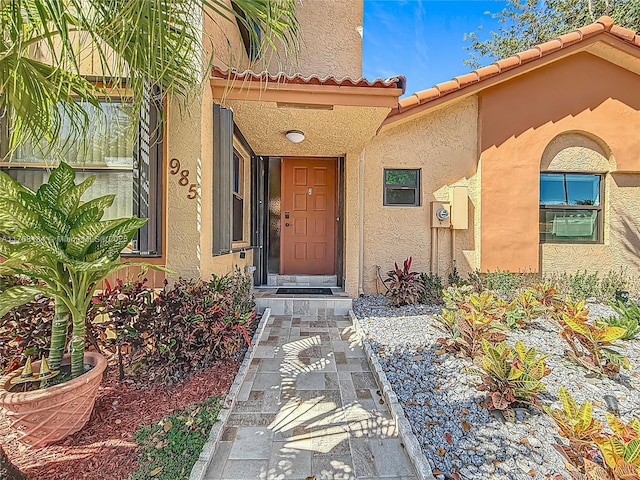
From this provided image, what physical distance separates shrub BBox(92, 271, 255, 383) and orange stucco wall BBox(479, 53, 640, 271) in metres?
5.97

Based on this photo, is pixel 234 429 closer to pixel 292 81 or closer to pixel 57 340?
pixel 57 340

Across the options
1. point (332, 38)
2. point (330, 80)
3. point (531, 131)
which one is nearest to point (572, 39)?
point (531, 131)

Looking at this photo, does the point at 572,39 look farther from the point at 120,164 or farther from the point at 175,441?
the point at 175,441

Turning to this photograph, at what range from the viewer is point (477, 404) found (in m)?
2.77

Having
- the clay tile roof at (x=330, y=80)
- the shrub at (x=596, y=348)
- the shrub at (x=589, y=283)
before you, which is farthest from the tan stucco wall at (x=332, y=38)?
the shrub at (x=589, y=283)

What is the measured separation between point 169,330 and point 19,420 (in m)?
1.17

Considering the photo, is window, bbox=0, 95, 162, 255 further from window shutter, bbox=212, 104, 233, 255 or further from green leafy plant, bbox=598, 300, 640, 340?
green leafy plant, bbox=598, 300, 640, 340

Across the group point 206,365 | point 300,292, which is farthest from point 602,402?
point 300,292

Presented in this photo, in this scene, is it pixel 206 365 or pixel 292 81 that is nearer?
pixel 206 365

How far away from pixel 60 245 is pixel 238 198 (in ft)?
11.8

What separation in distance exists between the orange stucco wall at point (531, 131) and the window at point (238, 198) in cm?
530

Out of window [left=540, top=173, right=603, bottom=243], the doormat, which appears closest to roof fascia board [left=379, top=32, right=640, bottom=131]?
window [left=540, top=173, right=603, bottom=243]

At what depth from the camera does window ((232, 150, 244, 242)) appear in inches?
221

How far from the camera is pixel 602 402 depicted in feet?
9.15
